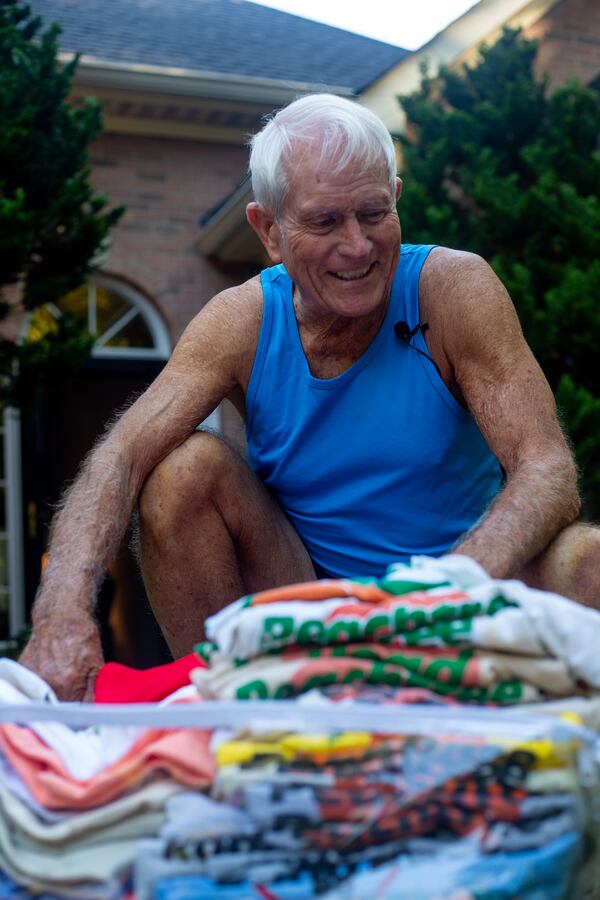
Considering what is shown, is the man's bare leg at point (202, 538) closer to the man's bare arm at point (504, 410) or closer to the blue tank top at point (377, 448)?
the blue tank top at point (377, 448)

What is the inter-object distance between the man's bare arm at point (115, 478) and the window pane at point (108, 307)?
6.59 m

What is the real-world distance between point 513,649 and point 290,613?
0.80ft

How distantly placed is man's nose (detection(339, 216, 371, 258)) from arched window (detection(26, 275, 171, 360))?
684 cm

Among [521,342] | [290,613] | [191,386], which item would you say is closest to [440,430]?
[521,342]

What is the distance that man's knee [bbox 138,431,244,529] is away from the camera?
2135 millimetres

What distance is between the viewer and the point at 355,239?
217 centimetres

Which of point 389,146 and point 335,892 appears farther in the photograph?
point 389,146

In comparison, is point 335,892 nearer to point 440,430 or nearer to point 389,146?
point 440,430

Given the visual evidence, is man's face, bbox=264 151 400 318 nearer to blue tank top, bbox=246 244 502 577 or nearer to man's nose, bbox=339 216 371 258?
man's nose, bbox=339 216 371 258

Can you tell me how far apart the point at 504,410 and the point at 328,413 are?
0.42 m

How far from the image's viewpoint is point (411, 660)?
1.18 meters

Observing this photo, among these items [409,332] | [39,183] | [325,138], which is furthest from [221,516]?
[39,183]

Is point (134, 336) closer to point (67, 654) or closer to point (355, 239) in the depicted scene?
point (355, 239)

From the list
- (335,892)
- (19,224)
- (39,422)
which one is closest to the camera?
(335,892)
